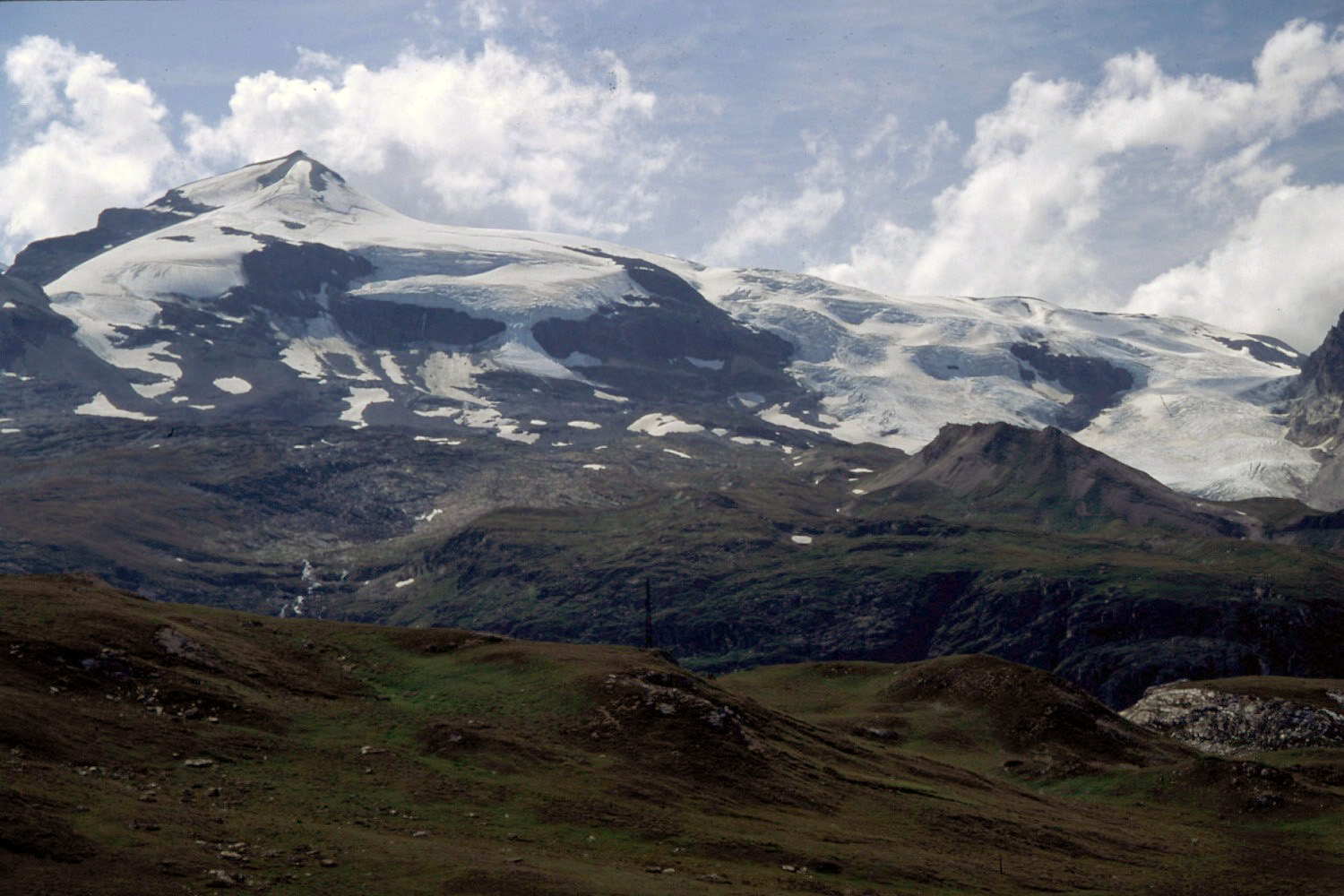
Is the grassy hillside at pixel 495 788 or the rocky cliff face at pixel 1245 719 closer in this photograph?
the grassy hillside at pixel 495 788

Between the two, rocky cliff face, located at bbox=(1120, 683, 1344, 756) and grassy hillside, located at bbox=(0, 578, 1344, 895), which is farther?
rocky cliff face, located at bbox=(1120, 683, 1344, 756)

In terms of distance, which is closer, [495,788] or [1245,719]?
[495,788]

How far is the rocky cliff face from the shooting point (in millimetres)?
112812

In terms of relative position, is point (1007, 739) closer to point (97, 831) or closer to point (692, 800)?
point (692, 800)

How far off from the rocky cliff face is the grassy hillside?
79.9ft

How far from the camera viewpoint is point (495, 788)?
58.1 m

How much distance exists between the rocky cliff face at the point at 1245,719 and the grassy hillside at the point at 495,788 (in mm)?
24347

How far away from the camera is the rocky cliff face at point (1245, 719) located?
113 metres

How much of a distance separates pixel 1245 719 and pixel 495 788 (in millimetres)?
78246

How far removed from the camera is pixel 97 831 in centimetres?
4359

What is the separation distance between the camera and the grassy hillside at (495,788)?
150ft

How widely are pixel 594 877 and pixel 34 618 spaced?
2935 cm

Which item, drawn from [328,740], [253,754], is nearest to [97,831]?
[253,754]

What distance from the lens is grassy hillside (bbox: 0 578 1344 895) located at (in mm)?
45719
